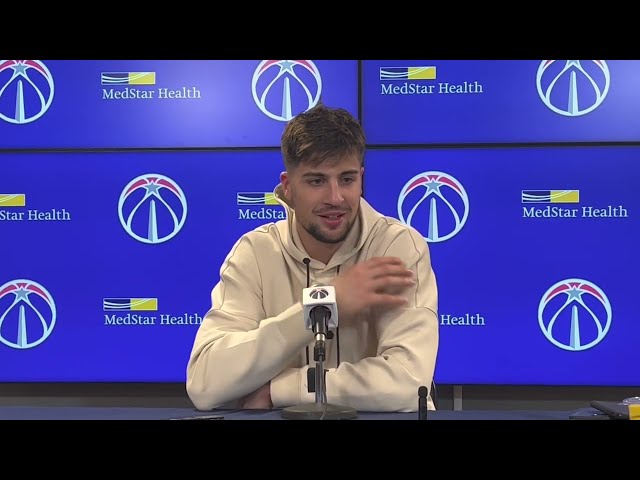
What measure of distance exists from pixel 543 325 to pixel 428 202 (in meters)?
0.82

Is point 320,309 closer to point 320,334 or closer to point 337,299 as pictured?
point 320,334

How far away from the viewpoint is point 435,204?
392 centimetres

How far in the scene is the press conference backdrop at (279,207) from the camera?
386 centimetres

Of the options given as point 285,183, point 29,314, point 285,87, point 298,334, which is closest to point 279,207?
point 285,87

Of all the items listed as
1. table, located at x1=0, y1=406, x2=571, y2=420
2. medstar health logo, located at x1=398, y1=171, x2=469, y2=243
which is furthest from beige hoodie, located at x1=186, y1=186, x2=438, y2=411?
medstar health logo, located at x1=398, y1=171, x2=469, y2=243

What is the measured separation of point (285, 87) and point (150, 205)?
92 centimetres

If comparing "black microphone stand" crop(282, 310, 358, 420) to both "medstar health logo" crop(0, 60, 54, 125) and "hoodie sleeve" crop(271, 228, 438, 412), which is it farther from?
"medstar health logo" crop(0, 60, 54, 125)

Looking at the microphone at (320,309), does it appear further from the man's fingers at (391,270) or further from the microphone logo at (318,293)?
Answer: the man's fingers at (391,270)

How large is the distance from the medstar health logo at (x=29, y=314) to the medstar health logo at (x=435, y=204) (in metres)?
1.84

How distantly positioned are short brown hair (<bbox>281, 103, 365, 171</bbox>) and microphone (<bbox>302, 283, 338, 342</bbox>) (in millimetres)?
617

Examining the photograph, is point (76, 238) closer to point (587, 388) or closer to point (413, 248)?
point (413, 248)
